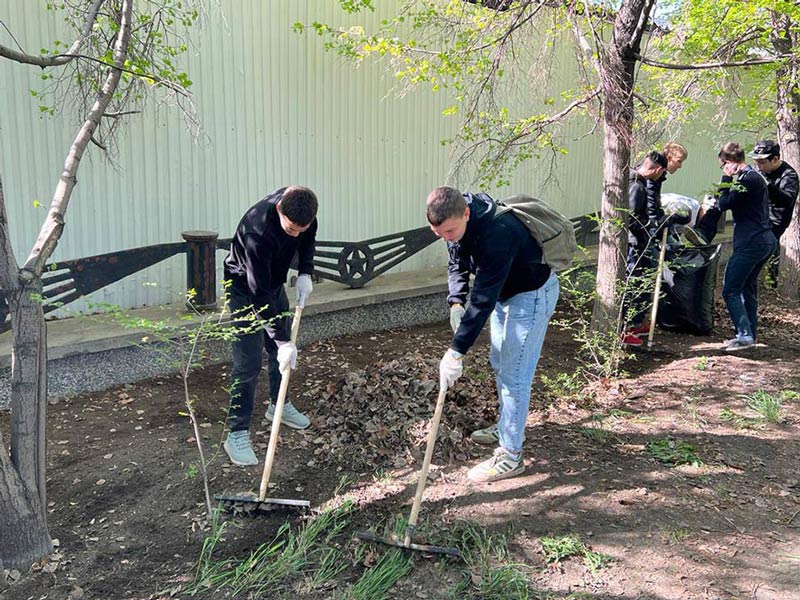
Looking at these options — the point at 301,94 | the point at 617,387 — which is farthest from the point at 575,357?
the point at 301,94

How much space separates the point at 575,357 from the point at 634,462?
6.65 ft

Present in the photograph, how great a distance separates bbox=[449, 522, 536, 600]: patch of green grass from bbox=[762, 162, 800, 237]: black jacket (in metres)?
4.53

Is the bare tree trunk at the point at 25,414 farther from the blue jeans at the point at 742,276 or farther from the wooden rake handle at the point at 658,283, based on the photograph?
the blue jeans at the point at 742,276

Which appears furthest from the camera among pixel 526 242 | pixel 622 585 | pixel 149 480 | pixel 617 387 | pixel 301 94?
pixel 301 94

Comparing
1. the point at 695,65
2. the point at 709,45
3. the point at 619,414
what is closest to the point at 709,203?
the point at 695,65

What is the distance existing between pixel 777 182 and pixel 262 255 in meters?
4.98

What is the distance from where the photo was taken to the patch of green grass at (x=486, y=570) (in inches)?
101

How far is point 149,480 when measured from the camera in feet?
10.8

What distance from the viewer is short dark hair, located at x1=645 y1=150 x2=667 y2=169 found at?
5.30 m

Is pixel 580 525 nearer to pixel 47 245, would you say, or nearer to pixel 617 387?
pixel 617 387

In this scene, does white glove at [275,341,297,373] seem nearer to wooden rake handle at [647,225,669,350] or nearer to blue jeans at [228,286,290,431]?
blue jeans at [228,286,290,431]

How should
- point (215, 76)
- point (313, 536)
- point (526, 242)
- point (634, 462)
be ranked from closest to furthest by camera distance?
point (313, 536)
point (526, 242)
point (634, 462)
point (215, 76)

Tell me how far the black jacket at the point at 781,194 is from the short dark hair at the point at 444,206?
430 centimetres

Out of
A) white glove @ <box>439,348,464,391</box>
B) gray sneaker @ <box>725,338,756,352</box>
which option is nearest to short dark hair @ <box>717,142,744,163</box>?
gray sneaker @ <box>725,338,756,352</box>
